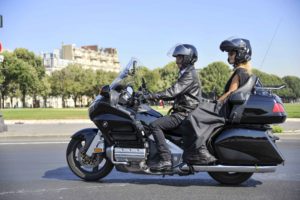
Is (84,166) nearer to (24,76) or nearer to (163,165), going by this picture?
(163,165)

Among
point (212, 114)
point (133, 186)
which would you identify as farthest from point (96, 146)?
point (212, 114)

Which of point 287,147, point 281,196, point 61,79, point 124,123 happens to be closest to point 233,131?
point 281,196

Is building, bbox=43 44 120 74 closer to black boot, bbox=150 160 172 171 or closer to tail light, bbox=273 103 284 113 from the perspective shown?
black boot, bbox=150 160 172 171

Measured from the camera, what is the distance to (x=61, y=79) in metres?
91.9

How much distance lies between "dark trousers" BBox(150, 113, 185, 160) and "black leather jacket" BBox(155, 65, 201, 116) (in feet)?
0.54

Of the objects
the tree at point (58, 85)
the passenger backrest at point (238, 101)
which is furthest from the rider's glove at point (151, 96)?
the tree at point (58, 85)

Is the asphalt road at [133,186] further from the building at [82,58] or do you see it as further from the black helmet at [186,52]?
the building at [82,58]

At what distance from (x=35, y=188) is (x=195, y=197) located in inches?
87.0

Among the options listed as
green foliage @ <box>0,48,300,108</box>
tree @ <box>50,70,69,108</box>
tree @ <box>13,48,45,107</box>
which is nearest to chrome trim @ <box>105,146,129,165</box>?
green foliage @ <box>0,48,300,108</box>

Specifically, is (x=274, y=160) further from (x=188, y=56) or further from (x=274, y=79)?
(x=274, y=79)

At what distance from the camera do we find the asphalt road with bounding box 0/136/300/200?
18.7 ft

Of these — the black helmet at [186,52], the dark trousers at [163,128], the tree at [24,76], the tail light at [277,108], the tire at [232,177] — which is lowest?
the tree at [24,76]

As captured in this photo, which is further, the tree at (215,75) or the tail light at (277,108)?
the tree at (215,75)

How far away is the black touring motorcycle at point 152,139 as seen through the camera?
5.93m
